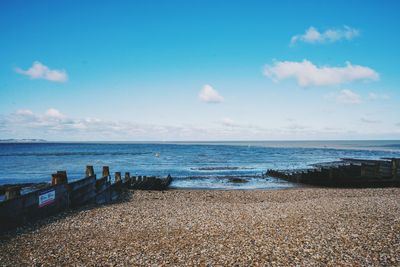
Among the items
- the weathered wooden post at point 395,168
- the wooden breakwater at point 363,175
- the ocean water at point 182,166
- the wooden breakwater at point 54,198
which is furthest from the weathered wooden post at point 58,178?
the weathered wooden post at point 395,168

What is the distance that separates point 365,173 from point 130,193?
21.0 m

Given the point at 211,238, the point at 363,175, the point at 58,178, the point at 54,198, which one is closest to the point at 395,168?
the point at 363,175

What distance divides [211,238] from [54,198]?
23.5 feet

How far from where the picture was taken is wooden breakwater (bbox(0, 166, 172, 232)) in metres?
10.4

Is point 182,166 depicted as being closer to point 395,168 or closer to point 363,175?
point 363,175

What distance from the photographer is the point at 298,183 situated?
32344mm

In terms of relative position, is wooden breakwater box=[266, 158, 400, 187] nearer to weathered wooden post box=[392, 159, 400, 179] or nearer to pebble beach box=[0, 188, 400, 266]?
weathered wooden post box=[392, 159, 400, 179]

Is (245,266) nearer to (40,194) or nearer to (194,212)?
(194,212)

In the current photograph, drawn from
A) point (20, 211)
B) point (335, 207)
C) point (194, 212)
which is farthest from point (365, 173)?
point (20, 211)

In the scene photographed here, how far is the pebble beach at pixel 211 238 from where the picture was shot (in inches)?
315

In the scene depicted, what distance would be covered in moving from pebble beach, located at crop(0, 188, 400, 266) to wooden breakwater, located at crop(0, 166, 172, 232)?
0.48m

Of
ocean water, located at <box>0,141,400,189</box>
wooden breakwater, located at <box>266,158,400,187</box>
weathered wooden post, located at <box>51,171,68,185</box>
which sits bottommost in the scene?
ocean water, located at <box>0,141,400,189</box>

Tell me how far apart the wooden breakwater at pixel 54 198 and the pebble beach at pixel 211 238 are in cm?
48

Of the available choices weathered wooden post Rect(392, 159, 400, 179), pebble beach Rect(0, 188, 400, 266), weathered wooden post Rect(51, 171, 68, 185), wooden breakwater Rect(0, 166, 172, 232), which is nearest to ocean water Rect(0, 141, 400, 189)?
weathered wooden post Rect(392, 159, 400, 179)
